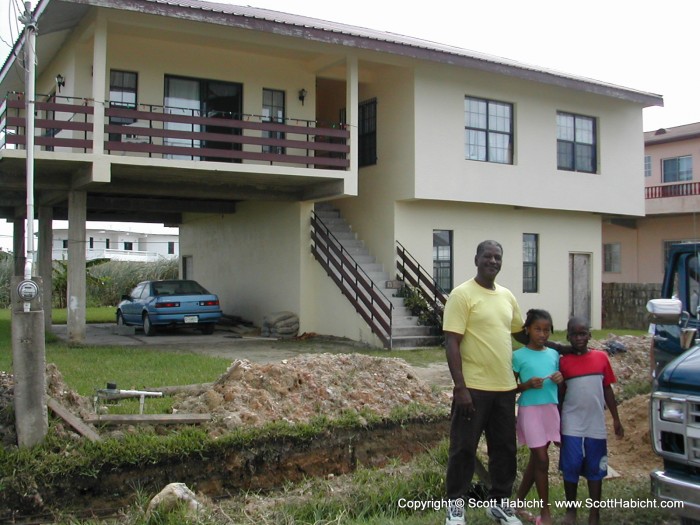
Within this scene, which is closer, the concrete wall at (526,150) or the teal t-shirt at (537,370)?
the teal t-shirt at (537,370)

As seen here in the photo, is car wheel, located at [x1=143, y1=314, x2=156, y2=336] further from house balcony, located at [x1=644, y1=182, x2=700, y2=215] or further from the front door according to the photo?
house balcony, located at [x1=644, y1=182, x2=700, y2=215]

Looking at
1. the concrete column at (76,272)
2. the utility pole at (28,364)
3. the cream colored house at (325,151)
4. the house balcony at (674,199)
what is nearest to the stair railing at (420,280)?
the cream colored house at (325,151)

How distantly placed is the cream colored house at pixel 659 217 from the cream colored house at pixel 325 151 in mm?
5219

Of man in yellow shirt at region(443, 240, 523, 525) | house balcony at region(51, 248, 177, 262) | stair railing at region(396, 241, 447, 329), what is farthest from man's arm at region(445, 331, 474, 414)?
house balcony at region(51, 248, 177, 262)

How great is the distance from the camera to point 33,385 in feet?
23.6

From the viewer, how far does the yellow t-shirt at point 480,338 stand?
5625mm

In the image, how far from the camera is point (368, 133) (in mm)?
20000

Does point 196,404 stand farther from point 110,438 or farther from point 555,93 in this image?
point 555,93

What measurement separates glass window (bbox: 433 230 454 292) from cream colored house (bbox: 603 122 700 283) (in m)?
10.6

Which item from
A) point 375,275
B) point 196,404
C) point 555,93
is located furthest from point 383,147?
point 196,404

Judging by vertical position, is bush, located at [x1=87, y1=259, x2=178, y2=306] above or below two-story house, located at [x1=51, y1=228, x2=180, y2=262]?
below

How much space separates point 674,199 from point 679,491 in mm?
24605

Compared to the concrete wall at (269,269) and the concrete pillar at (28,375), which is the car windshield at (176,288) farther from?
the concrete pillar at (28,375)

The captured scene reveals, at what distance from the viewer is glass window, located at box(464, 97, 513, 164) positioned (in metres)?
19.5
